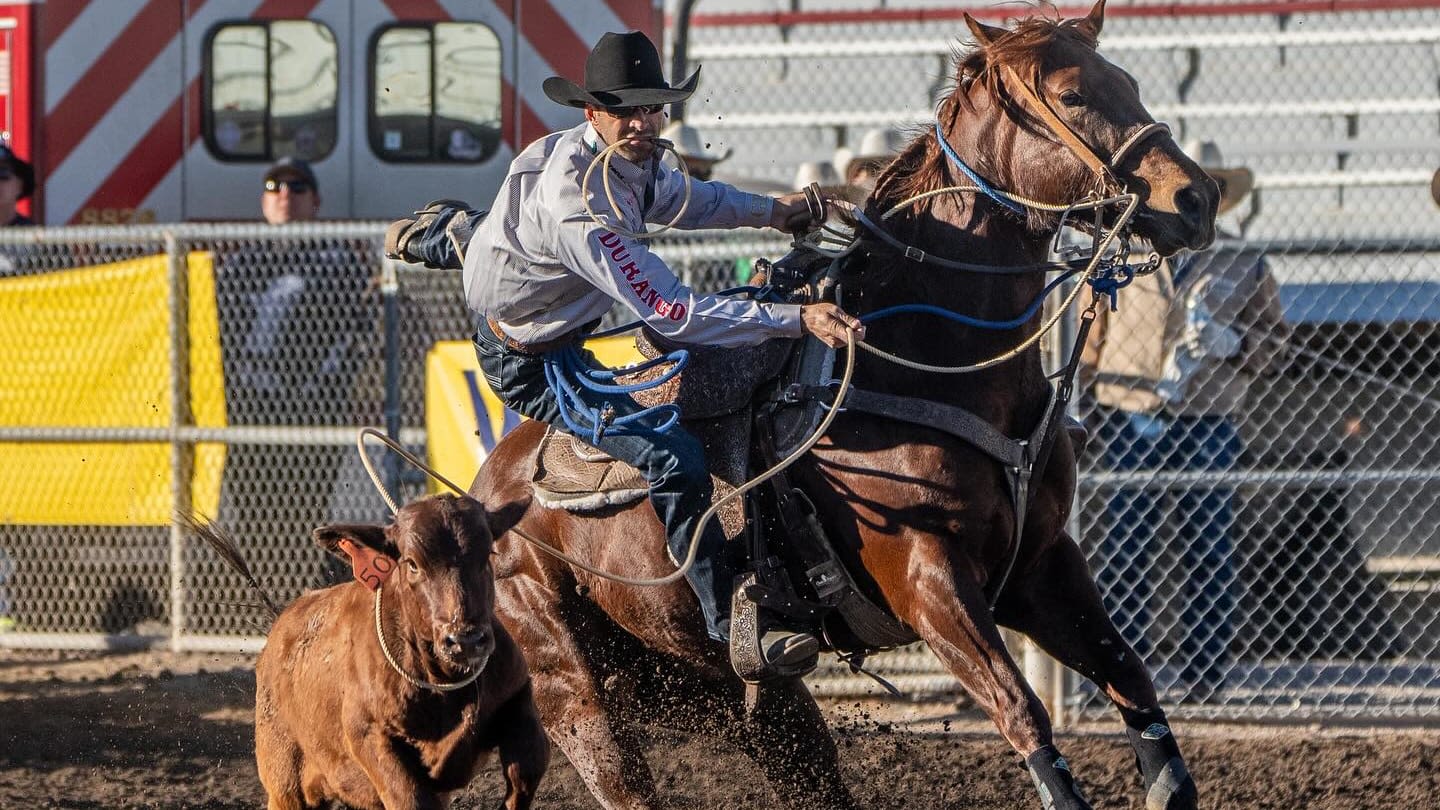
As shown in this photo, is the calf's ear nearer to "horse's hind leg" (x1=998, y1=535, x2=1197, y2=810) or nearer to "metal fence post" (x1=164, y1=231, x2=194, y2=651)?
"horse's hind leg" (x1=998, y1=535, x2=1197, y2=810)

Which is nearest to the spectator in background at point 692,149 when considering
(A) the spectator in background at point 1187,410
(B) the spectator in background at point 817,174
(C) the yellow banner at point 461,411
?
(B) the spectator in background at point 817,174

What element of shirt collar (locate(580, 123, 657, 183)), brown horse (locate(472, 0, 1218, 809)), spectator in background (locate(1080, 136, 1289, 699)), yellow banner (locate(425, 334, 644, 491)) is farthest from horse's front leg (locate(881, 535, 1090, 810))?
yellow banner (locate(425, 334, 644, 491))

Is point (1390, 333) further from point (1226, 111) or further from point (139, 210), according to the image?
point (139, 210)

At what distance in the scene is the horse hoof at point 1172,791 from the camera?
449 cm

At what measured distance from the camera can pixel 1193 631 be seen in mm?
7090

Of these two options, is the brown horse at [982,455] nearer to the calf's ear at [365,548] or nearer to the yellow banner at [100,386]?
the calf's ear at [365,548]

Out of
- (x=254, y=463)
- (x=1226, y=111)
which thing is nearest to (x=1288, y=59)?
(x=1226, y=111)

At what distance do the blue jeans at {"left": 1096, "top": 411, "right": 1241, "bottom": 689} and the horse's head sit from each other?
2.69 meters

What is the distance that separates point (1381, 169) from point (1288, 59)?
0.73 metres

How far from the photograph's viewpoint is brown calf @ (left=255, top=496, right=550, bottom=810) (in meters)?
4.25

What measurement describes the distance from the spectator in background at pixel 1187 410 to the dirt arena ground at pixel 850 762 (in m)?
0.51

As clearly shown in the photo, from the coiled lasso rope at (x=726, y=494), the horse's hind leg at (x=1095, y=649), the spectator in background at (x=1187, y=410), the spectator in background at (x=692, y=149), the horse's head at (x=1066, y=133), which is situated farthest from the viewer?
the spectator in background at (x=692, y=149)

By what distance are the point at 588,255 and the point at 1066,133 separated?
1.20 meters

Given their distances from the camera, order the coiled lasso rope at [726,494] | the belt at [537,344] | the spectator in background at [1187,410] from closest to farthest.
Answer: the coiled lasso rope at [726,494], the belt at [537,344], the spectator in background at [1187,410]
